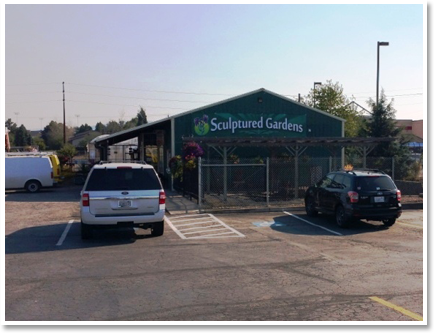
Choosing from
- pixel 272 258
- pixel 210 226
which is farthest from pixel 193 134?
pixel 272 258

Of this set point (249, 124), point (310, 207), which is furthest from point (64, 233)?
point (249, 124)

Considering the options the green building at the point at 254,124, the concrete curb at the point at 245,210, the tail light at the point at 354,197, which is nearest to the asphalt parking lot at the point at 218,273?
the tail light at the point at 354,197

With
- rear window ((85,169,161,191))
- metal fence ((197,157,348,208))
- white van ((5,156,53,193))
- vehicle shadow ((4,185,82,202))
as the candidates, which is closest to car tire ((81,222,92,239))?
rear window ((85,169,161,191))

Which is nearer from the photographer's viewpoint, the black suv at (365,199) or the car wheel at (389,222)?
the black suv at (365,199)

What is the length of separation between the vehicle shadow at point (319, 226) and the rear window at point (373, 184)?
44.5 inches

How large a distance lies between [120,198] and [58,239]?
2.06 m

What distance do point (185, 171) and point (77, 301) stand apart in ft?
49.1

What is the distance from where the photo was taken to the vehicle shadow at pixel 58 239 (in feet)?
37.4

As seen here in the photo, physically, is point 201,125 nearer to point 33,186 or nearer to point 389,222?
point 33,186

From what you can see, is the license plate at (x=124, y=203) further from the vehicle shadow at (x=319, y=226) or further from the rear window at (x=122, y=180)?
the vehicle shadow at (x=319, y=226)

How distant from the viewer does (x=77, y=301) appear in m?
7.16

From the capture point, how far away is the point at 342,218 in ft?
47.2
